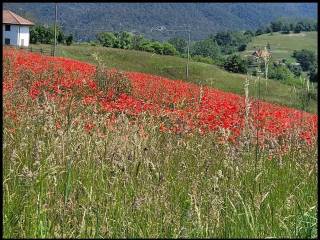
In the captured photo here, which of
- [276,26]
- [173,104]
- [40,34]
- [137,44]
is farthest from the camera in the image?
[276,26]

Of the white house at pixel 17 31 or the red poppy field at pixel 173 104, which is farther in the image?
the white house at pixel 17 31

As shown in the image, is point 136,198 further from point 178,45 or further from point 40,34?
point 178,45

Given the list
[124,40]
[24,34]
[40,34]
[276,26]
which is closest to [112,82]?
[24,34]

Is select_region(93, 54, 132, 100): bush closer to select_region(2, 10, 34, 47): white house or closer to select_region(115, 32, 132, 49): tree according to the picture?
select_region(2, 10, 34, 47): white house

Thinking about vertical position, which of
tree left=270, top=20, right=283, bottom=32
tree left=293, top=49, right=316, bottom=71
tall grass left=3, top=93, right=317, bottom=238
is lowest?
tall grass left=3, top=93, right=317, bottom=238

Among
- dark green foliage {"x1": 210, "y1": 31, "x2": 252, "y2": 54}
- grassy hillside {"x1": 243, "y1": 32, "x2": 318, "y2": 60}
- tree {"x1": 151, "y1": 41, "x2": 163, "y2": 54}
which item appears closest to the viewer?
tree {"x1": 151, "y1": 41, "x2": 163, "y2": 54}

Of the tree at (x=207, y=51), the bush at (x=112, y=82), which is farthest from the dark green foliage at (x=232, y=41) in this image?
the bush at (x=112, y=82)

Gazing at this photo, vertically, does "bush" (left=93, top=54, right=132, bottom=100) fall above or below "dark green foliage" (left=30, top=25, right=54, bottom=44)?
below

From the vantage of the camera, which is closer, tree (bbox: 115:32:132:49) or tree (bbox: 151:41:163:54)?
tree (bbox: 151:41:163:54)

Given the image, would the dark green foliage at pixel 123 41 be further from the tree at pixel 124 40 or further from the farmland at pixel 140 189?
the farmland at pixel 140 189

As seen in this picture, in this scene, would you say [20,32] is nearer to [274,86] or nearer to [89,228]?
[274,86]

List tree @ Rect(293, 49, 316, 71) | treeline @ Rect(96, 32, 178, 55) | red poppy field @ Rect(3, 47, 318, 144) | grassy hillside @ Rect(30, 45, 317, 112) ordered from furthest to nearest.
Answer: treeline @ Rect(96, 32, 178, 55) → tree @ Rect(293, 49, 316, 71) → grassy hillside @ Rect(30, 45, 317, 112) → red poppy field @ Rect(3, 47, 318, 144)

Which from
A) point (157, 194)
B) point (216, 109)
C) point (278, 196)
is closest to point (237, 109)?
point (216, 109)

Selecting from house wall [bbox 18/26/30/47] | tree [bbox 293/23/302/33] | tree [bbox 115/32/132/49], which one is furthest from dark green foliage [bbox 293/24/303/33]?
house wall [bbox 18/26/30/47]
